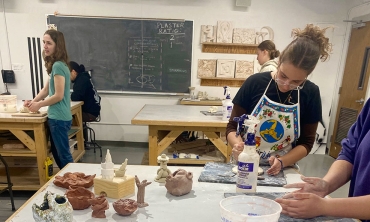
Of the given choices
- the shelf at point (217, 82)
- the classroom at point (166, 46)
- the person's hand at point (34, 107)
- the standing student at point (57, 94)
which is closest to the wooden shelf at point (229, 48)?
the classroom at point (166, 46)

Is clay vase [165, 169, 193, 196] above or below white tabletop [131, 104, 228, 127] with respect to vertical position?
above

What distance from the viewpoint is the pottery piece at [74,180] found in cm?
118

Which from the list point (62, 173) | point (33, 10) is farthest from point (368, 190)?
point (33, 10)

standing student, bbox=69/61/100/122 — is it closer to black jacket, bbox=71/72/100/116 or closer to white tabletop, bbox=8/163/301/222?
black jacket, bbox=71/72/100/116

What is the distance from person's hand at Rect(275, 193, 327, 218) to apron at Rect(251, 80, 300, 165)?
560 millimetres

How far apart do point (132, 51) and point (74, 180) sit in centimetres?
340

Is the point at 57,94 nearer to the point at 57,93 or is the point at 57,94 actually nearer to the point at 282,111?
the point at 57,93

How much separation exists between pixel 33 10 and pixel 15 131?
267 centimetres

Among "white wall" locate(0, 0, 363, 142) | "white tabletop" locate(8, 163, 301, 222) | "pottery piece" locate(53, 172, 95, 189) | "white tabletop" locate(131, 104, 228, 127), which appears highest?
"white wall" locate(0, 0, 363, 142)

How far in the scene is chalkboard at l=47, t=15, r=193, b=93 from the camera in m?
4.23

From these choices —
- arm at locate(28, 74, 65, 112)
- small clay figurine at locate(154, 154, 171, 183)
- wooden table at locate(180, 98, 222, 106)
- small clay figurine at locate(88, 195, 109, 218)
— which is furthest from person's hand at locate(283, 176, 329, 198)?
wooden table at locate(180, 98, 222, 106)

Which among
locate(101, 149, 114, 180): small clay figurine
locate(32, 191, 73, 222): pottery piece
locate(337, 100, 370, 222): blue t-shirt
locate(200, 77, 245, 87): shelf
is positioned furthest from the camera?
locate(200, 77, 245, 87): shelf

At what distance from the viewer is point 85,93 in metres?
3.63

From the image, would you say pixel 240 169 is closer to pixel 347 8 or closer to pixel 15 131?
pixel 15 131
